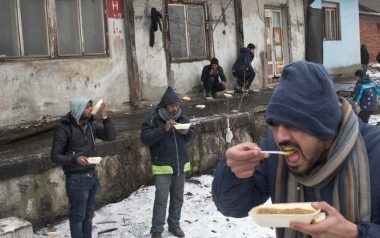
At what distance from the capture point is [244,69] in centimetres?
1223

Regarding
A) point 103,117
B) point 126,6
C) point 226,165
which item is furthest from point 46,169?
point 126,6

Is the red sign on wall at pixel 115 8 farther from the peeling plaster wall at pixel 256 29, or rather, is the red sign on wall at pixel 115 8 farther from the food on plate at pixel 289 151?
the food on plate at pixel 289 151

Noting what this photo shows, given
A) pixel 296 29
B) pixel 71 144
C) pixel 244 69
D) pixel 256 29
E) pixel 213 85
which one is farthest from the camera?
pixel 296 29

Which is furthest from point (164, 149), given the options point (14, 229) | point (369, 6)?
point (369, 6)

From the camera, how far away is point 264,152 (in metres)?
1.81

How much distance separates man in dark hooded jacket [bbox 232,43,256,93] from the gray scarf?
34.0 feet

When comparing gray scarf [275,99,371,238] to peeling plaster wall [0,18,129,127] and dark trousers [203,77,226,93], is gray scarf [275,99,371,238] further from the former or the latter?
dark trousers [203,77,226,93]

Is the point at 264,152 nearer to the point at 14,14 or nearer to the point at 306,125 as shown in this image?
the point at 306,125

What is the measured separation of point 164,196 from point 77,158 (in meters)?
1.14

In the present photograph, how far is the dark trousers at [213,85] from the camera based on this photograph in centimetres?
1152

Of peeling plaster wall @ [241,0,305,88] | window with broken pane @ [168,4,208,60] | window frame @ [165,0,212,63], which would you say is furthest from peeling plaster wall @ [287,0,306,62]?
window with broken pane @ [168,4,208,60]

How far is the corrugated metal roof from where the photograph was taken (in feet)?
83.1

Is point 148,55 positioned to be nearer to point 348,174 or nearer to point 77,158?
point 77,158

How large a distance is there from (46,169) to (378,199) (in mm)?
4694
